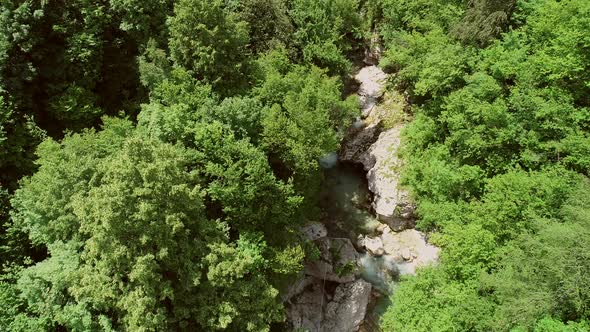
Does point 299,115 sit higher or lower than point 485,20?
lower

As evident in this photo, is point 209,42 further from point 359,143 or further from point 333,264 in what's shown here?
point 333,264

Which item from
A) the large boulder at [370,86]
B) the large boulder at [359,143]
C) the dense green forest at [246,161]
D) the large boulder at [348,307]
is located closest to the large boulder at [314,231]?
the dense green forest at [246,161]

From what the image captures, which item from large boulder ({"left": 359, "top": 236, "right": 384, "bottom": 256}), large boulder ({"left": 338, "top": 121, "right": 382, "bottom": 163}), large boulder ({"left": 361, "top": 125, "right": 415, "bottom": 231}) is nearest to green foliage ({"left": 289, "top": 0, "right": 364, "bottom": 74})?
large boulder ({"left": 338, "top": 121, "right": 382, "bottom": 163})

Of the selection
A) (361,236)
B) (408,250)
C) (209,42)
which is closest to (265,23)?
(209,42)

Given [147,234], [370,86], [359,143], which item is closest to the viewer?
[147,234]

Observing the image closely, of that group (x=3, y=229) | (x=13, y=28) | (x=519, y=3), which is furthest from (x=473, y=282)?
(x=13, y=28)

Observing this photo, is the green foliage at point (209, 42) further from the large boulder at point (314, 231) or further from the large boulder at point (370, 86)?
the large boulder at point (370, 86)
